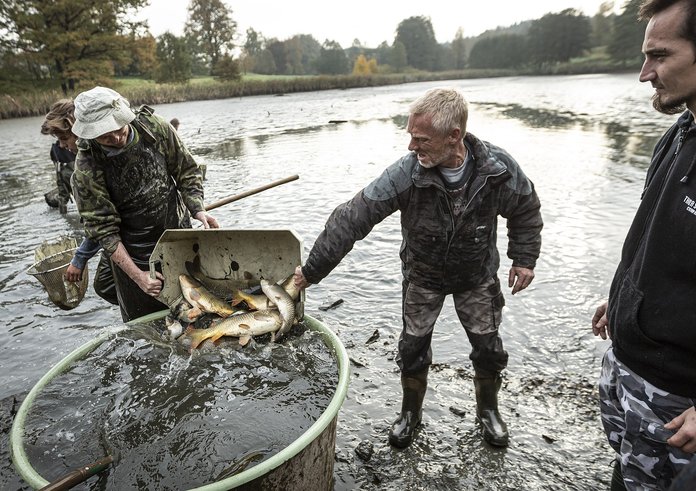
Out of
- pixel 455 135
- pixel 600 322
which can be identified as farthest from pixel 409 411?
pixel 455 135

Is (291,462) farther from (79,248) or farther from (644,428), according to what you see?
(79,248)

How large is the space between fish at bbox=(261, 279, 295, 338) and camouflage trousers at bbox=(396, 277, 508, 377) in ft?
2.57

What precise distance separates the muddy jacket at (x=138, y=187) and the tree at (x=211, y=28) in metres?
82.4

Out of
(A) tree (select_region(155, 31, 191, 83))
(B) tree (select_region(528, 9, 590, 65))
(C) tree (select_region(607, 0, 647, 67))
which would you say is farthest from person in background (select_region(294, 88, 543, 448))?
(B) tree (select_region(528, 9, 590, 65))

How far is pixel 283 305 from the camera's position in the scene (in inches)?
120

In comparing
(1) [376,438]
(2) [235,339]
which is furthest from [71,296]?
(1) [376,438]

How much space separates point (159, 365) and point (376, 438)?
165 cm

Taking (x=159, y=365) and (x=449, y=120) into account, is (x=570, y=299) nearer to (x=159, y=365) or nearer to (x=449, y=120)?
(x=449, y=120)

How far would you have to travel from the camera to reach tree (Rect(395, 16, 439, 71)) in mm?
121125

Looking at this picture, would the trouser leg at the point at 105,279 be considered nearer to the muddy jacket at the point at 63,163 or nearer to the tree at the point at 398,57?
the muddy jacket at the point at 63,163

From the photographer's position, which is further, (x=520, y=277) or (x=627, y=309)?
(x=520, y=277)

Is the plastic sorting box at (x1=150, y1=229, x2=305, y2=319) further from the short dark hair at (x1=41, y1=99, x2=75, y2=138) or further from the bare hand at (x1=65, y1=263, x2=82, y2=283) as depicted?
the short dark hair at (x1=41, y1=99, x2=75, y2=138)

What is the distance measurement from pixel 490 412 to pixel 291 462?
182 centimetres

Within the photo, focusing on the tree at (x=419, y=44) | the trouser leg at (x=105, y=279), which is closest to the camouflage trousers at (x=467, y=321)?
the trouser leg at (x=105, y=279)
